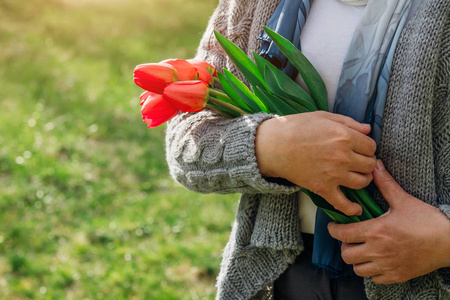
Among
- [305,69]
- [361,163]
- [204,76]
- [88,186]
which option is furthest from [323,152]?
[88,186]

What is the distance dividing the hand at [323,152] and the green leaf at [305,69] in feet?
0.24

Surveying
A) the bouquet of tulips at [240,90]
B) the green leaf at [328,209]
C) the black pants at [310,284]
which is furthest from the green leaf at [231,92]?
the black pants at [310,284]

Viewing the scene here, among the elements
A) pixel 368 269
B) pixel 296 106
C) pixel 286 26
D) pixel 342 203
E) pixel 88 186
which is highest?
pixel 286 26

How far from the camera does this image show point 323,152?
2.97 ft

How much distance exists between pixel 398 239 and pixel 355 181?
0.13 meters

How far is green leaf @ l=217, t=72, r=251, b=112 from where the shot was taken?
1.02m

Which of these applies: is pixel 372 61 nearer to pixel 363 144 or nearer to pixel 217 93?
pixel 363 144

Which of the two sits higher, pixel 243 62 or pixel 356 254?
pixel 243 62

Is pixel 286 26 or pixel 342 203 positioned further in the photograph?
pixel 286 26

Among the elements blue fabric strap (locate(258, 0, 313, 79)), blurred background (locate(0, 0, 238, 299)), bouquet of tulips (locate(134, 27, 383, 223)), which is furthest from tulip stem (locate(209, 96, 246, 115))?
blurred background (locate(0, 0, 238, 299))

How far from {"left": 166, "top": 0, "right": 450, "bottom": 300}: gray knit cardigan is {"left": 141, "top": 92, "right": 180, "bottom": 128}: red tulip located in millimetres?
117

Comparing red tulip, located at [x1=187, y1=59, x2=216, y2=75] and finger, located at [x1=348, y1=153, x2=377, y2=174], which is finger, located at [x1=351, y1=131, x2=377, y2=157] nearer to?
finger, located at [x1=348, y1=153, x2=377, y2=174]

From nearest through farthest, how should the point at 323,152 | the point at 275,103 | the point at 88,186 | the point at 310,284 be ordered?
the point at 323,152 < the point at 275,103 < the point at 310,284 < the point at 88,186

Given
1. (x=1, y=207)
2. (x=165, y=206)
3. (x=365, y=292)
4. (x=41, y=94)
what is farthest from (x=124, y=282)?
(x=41, y=94)
